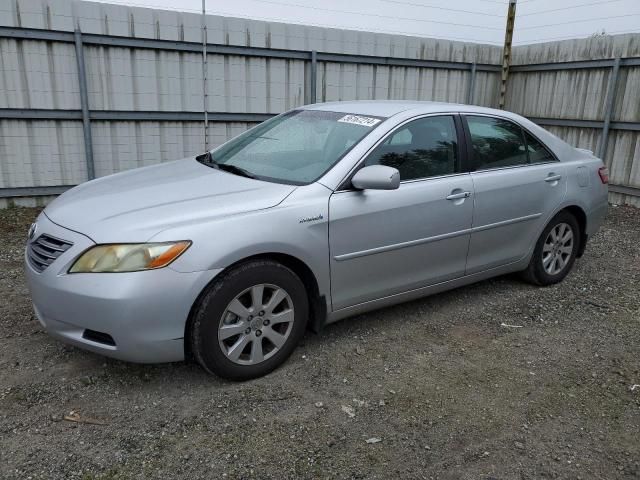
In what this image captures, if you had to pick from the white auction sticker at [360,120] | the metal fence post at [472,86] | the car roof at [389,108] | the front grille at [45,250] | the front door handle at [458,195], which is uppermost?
the metal fence post at [472,86]

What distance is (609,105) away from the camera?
8266 mm

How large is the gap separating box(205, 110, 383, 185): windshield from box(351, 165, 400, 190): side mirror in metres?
0.22

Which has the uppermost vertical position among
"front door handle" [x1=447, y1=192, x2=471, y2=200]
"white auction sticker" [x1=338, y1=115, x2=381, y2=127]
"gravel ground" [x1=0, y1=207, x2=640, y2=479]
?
"white auction sticker" [x1=338, y1=115, x2=381, y2=127]

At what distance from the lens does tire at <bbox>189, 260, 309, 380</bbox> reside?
9.66 ft

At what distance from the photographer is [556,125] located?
30.5 feet

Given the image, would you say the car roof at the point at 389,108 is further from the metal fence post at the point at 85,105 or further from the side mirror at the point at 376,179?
the metal fence post at the point at 85,105

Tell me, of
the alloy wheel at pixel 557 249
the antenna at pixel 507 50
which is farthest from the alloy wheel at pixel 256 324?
the antenna at pixel 507 50

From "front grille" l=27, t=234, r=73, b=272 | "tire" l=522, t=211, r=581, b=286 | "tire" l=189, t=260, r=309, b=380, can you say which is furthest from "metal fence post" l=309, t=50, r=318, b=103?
"front grille" l=27, t=234, r=73, b=272

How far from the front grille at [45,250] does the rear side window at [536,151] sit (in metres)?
3.58

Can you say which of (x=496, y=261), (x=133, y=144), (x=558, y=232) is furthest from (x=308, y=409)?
(x=133, y=144)

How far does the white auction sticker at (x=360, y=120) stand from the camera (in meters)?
3.77

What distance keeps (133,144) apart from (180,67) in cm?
122

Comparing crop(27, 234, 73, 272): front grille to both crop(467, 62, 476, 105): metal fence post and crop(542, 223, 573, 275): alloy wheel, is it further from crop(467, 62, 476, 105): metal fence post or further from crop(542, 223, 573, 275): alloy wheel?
crop(467, 62, 476, 105): metal fence post

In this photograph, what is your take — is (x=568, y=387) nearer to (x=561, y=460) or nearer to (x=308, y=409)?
(x=561, y=460)
